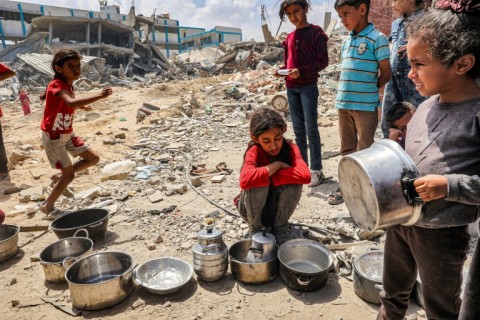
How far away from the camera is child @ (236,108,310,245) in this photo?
8.98 ft

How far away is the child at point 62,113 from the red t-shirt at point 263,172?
1.87m

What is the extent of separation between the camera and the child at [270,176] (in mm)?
2738

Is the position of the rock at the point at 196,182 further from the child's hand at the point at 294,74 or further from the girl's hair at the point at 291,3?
the girl's hair at the point at 291,3

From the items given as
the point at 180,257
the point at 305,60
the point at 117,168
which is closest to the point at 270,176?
the point at 180,257

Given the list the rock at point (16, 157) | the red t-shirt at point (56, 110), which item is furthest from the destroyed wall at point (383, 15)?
the rock at point (16, 157)

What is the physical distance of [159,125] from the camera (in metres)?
8.70

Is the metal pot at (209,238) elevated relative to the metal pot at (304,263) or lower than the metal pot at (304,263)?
elevated

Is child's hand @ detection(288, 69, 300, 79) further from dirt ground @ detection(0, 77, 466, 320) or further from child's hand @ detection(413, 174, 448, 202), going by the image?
child's hand @ detection(413, 174, 448, 202)

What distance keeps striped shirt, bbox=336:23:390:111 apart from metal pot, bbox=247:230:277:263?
171cm

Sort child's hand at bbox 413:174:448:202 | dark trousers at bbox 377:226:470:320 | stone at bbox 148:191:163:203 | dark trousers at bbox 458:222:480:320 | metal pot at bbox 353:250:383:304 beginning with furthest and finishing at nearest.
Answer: stone at bbox 148:191:163:203 < metal pot at bbox 353:250:383:304 < dark trousers at bbox 377:226:470:320 < child's hand at bbox 413:174:448:202 < dark trousers at bbox 458:222:480:320

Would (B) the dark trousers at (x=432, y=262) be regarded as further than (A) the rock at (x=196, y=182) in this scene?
No

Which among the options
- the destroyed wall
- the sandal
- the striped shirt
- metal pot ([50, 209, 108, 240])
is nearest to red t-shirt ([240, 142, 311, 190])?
the striped shirt

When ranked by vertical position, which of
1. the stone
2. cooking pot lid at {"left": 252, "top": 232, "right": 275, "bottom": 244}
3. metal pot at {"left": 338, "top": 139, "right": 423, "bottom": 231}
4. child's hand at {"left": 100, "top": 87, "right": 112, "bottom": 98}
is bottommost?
the stone

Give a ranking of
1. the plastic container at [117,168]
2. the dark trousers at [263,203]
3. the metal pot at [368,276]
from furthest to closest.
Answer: the plastic container at [117,168]
the dark trousers at [263,203]
the metal pot at [368,276]
